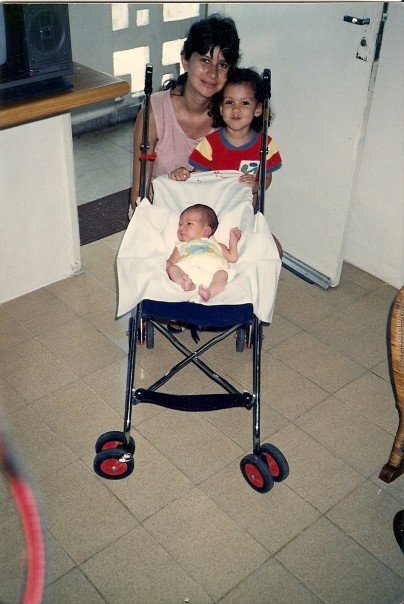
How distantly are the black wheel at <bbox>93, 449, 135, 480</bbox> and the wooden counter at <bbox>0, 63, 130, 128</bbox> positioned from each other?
47.8 inches

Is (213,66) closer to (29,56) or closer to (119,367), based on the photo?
(29,56)

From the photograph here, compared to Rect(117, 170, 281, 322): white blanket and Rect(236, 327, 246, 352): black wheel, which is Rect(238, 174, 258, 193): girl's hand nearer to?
Rect(117, 170, 281, 322): white blanket

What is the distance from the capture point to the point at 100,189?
4176 millimetres

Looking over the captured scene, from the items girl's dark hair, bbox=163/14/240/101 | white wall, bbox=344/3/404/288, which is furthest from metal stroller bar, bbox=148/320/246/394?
white wall, bbox=344/3/404/288

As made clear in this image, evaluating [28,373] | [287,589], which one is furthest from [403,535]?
[28,373]

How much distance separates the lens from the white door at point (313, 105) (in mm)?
2814

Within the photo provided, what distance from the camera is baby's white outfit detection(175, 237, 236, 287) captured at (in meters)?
2.31

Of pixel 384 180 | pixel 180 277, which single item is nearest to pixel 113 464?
pixel 180 277

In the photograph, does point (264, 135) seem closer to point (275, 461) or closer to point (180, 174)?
point (180, 174)

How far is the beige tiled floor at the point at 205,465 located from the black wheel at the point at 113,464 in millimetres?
39

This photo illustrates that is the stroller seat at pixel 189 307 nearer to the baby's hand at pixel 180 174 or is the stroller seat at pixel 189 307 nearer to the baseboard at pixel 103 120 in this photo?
the baby's hand at pixel 180 174

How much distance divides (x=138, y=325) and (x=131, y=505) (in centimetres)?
68

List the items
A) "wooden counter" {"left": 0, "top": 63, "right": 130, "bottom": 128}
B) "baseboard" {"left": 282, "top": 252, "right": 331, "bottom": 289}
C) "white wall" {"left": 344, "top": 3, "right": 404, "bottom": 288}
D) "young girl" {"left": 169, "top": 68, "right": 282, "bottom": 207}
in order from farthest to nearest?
"baseboard" {"left": 282, "top": 252, "right": 331, "bottom": 289}, "white wall" {"left": 344, "top": 3, "right": 404, "bottom": 288}, "young girl" {"left": 169, "top": 68, "right": 282, "bottom": 207}, "wooden counter" {"left": 0, "top": 63, "right": 130, "bottom": 128}

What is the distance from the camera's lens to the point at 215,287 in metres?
2.27
